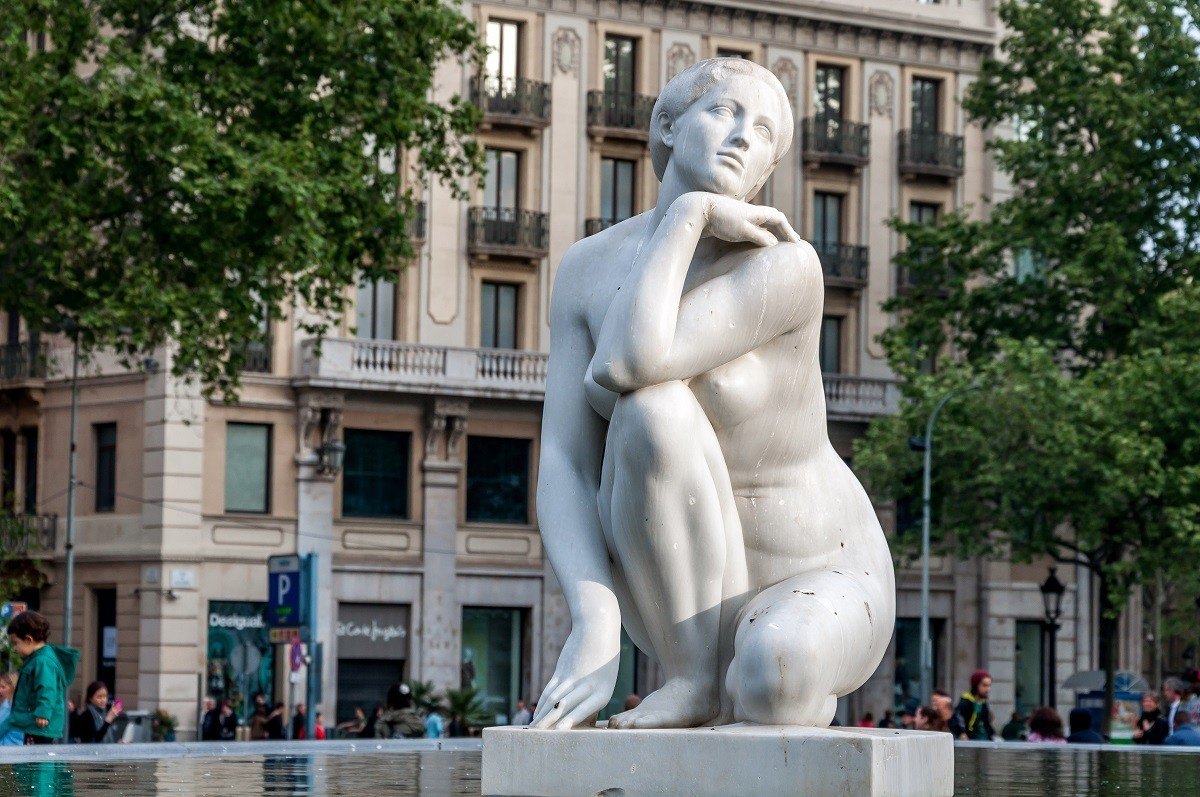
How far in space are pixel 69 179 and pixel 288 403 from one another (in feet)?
53.5

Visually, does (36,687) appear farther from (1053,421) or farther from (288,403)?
(288,403)

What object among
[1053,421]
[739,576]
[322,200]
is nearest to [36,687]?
[739,576]

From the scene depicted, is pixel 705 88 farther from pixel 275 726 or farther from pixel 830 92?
pixel 830 92

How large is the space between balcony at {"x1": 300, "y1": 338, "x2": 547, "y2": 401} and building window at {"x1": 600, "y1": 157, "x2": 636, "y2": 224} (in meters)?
3.51

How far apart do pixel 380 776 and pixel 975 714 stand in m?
13.0

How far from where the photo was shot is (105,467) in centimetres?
4478

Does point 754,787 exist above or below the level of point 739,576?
below

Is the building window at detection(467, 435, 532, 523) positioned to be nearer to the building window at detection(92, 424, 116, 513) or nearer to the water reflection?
the building window at detection(92, 424, 116, 513)

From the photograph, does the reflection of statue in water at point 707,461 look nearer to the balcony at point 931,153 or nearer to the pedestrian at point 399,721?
the pedestrian at point 399,721

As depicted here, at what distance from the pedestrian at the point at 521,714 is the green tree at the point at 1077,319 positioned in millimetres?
7455

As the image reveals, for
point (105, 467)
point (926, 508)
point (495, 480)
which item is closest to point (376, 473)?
point (495, 480)

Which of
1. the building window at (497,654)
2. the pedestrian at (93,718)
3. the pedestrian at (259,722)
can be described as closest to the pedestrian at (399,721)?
the pedestrian at (93,718)

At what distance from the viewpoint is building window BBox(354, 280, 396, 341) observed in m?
45.7

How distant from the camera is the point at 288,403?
44.7 metres
